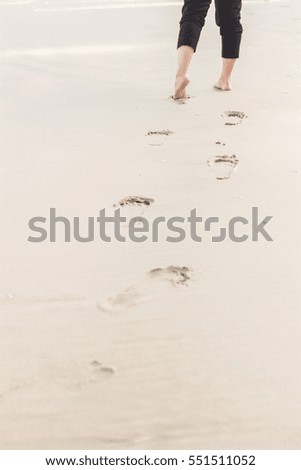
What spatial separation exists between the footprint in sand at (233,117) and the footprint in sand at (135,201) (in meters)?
0.95

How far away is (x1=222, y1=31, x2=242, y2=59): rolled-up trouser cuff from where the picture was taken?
342 cm

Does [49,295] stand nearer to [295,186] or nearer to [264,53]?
[295,186]

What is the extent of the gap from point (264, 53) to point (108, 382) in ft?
12.1

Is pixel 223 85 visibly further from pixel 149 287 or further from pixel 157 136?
pixel 149 287

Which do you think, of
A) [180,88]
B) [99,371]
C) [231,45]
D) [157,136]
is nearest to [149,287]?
[99,371]

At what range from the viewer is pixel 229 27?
3.40 meters

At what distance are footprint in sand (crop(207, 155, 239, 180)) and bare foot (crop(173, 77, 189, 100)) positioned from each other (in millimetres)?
936

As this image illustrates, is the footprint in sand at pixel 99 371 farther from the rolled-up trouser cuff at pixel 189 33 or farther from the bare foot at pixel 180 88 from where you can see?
the rolled-up trouser cuff at pixel 189 33

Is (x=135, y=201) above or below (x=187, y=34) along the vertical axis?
below

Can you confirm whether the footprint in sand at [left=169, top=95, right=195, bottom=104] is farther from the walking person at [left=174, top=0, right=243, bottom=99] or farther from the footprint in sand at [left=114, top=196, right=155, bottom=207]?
the footprint in sand at [left=114, top=196, right=155, bottom=207]

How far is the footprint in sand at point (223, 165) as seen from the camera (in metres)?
2.31

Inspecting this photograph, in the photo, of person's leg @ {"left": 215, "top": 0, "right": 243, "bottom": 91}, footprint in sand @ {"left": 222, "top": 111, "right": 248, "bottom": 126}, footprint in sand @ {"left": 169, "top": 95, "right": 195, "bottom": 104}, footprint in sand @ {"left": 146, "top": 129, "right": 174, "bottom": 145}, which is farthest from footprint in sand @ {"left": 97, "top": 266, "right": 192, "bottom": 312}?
person's leg @ {"left": 215, "top": 0, "right": 243, "bottom": 91}

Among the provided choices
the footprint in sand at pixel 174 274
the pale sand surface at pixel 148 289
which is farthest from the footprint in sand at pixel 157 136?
the footprint in sand at pixel 174 274

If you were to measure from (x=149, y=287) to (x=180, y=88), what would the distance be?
1907 millimetres
